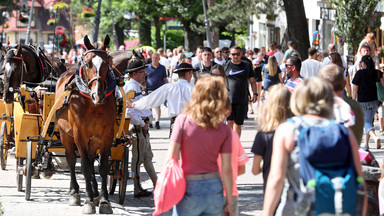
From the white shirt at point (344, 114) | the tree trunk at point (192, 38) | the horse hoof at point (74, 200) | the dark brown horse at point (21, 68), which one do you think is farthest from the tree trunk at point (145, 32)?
the white shirt at point (344, 114)

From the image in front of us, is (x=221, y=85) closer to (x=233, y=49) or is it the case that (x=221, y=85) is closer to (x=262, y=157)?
(x=262, y=157)

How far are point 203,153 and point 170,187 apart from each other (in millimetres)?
371

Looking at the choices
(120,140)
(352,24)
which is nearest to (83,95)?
(120,140)

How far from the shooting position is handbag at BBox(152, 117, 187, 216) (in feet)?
18.3

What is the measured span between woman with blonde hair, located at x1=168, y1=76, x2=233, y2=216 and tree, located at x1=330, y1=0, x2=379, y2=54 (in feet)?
58.2

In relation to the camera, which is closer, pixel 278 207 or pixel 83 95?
pixel 278 207

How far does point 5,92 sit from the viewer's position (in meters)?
11.4

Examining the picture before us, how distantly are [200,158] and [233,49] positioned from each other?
8.00 meters

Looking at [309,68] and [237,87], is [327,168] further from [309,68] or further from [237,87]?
[309,68]

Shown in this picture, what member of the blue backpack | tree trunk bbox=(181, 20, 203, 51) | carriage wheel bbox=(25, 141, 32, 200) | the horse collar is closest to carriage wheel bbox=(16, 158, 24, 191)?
carriage wheel bbox=(25, 141, 32, 200)

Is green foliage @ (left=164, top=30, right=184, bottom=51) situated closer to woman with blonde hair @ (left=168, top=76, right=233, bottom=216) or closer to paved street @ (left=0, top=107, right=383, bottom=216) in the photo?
paved street @ (left=0, top=107, right=383, bottom=216)

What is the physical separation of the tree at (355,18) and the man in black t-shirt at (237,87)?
32.3 ft

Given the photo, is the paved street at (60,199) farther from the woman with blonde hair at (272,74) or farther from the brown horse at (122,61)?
the woman with blonde hair at (272,74)

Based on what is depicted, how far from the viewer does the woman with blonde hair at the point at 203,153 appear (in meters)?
5.66
